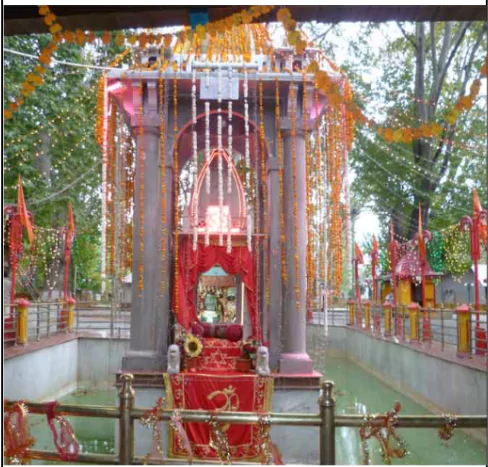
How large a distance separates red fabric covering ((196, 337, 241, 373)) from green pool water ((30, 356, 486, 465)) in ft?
6.09

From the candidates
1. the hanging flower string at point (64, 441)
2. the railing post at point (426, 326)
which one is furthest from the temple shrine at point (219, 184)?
the railing post at point (426, 326)

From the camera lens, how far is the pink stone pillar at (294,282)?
8414mm

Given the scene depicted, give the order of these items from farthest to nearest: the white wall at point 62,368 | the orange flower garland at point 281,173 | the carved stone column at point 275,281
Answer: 1. the white wall at point 62,368
2. the carved stone column at point 275,281
3. the orange flower garland at point 281,173

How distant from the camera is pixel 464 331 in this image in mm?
9828

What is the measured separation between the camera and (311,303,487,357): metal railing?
9.80 m

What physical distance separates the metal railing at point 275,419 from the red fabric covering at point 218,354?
5.14m

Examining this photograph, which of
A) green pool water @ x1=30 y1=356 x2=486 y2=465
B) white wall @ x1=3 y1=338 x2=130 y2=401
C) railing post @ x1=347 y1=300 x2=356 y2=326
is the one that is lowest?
green pool water @ x1=30 y1=356 x2=486 y2=465

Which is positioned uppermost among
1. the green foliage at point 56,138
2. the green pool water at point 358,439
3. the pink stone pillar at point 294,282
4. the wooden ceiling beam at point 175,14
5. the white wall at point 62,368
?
the green foliage at point 56,138

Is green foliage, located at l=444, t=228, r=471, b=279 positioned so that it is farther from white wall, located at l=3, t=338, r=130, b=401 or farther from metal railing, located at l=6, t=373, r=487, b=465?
metal railing, located at l=6, t=373, r=487, b=465

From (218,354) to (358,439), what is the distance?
2557mm

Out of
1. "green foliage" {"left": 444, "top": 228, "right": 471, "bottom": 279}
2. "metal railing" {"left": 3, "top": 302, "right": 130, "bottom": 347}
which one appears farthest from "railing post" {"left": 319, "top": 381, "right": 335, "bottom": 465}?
"green foliage" {"left": 444, "top": 228, "right": 471, "bottom": 279}

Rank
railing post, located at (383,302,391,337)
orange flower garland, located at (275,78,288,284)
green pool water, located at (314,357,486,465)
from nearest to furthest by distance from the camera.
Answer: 1. green pool water, located at (314,357,486,465)
2. orange flower garland, located at (275,78,288,284)
3. railing post, located at (383,302,391,337)

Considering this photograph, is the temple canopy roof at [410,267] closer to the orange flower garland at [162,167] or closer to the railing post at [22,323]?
the railing post at [22,323]

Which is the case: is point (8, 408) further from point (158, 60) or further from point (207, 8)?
point (158, 60)
